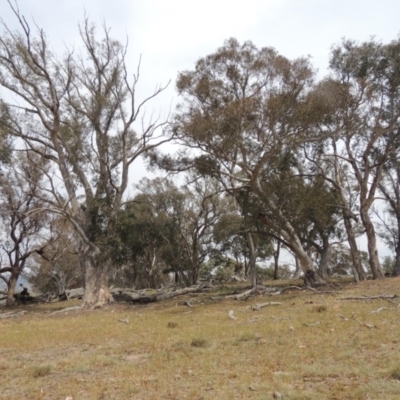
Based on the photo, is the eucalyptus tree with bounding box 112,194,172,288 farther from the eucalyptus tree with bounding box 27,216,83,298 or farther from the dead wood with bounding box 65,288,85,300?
the eucalyptus tree with bounding box 27,216,83,298

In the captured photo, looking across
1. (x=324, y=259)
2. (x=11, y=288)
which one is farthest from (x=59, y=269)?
(x=324, y=259)

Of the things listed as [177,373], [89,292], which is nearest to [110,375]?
[177,373]

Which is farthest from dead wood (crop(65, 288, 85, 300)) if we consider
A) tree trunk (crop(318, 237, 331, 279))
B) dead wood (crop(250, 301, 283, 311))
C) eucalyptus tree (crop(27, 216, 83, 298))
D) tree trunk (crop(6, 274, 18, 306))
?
dead wood (crop(250, 301, 283, 311))

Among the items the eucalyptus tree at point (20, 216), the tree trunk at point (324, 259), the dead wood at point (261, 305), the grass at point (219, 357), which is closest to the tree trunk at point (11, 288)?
the eucalyptus tree at point (20, 216)

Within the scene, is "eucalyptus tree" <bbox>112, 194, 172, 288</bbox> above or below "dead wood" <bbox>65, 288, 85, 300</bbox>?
above

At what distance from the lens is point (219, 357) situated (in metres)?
7.60

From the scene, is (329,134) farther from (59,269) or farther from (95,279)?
(59,269)

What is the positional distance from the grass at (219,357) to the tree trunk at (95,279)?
612 cm

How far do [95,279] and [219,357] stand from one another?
13767 millimetres

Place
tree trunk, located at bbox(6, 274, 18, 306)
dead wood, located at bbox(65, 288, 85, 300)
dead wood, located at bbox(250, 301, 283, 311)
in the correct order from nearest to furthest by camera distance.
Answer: dead wood, located at bbox(250, 301, 283, 311), tree trunk, located at bbox(6, 274, 18, 306), dead wood, located at bbox(65, 288, 85, 300)

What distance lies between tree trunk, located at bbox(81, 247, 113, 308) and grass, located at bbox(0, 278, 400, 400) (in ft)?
20.1

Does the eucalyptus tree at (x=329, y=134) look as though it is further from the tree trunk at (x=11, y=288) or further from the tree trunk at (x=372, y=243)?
the tree trunk at (x=11, y=288)

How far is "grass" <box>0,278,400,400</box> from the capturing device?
565 centimetres

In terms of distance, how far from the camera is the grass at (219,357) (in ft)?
18.5
